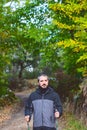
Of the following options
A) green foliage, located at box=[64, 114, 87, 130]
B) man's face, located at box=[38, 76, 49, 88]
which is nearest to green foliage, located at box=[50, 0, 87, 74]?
green foliage, located at box=[64, 114, 87, 130]

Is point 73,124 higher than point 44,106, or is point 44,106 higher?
point 44,106

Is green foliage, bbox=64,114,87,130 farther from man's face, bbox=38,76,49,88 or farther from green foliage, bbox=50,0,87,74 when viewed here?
man's face, bbox=38,76,49,88

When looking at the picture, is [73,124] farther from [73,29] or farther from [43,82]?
[43,82]

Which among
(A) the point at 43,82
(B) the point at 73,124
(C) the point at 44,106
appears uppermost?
(A) the point at 43,82

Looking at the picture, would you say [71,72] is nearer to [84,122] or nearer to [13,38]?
[13,38]

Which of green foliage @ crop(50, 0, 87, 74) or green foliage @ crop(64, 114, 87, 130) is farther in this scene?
green foliage @ crop(50, 0, 87, 74)

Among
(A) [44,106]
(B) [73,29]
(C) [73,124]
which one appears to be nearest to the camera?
(A) [44,106]

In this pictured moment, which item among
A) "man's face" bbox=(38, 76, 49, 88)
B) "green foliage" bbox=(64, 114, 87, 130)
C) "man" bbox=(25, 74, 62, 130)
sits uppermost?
"man's face" bbox=(38, 76, 49, 88)

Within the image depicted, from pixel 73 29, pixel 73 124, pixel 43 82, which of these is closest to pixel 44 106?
pixel 43 82

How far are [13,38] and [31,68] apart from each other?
56.8 feet

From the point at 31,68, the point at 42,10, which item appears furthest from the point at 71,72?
the point at 31,68

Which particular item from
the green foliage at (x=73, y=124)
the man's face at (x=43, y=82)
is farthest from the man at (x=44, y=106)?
the green foliage at (x=73, y=124)

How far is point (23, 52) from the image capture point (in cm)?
3622

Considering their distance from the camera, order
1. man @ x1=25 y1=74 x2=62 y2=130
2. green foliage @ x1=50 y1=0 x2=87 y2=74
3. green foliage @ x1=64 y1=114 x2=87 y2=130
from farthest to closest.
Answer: green foliage @ x1=50 y1=0 x2=87 y2=74, green foliage @ x1=64 y1=114 x2=87 y2=130, man @ x1=25 y1=74 x2=62 y2=130
